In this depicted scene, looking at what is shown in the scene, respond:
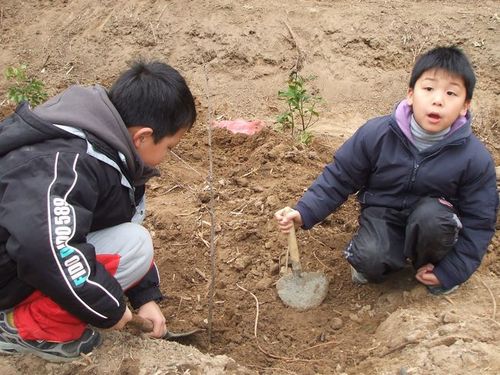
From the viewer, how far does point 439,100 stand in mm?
2291

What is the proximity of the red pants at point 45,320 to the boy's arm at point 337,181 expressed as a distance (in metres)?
0.94

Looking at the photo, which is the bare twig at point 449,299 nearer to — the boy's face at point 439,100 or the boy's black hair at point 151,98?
the boy's face at point 439,100

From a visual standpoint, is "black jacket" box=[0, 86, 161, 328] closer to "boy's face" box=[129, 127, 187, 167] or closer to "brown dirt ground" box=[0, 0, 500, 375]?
"boy's face" box=[129, 127, 187, 167]

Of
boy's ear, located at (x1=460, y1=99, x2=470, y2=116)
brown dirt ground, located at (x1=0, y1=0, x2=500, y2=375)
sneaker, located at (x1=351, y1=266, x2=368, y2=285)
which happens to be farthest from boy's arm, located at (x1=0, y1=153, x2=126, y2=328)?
boy's ear, located at (x1=460, y1=99, x2=470, y2=116)

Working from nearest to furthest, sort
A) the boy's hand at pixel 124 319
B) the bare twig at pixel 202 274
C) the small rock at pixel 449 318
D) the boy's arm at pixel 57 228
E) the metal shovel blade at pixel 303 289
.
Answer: the boy's arm at pixel 57 228 < the boy's hand at pixel 124 319 < the small rock at pixel 449 318 < the metal shovel blade at pixel 303 289 < the bare twig at pixel 202 274

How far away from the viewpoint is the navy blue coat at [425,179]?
2381 mm

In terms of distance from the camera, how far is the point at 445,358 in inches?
80.6

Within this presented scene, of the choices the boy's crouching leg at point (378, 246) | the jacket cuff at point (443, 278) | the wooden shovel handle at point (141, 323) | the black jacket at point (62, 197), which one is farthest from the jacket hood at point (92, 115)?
the jacket cuff at point (443, 278)

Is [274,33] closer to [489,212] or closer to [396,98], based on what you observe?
[396,98]

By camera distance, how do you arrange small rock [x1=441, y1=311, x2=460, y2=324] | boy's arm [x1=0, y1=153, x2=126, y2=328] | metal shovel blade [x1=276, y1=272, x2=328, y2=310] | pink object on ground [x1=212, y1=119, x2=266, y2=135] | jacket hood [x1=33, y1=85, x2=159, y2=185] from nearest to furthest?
boy's arm [x1=0, y1=153, x2=126, y2=328] < jacket hood [x1=33, y1=85, x2=159, y2=185] < small rock [x1=441, y1=311, x2=460, y2=324] < metal shovel blade [x1=276, y1=272, x2=328, y2=310] < pink object on ground [x1=212, y1=119, x2=266, y2=135]

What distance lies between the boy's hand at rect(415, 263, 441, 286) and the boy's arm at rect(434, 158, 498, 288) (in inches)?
0.9

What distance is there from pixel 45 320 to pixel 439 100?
170cm

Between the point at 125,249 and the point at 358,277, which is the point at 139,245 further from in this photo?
the point at 358,277

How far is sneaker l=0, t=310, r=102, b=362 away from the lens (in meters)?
2.08
